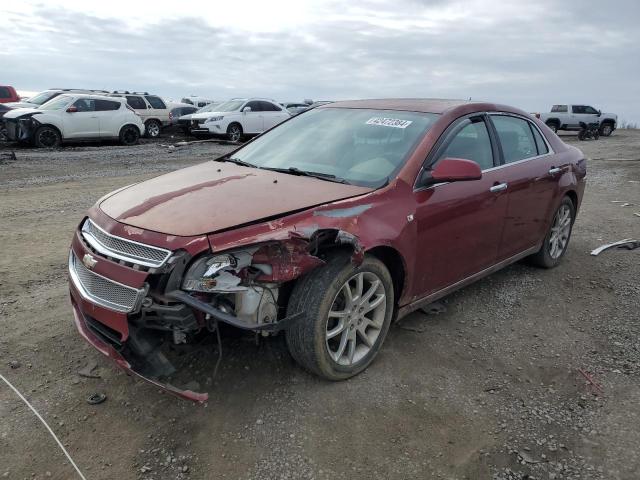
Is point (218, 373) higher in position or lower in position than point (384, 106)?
lower

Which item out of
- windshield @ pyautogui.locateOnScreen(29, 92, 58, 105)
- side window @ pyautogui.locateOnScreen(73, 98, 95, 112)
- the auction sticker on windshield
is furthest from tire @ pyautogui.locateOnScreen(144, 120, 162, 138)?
the auction sticker on windshield

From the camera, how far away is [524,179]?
4289 mm

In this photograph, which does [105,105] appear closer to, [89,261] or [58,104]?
[58,104]

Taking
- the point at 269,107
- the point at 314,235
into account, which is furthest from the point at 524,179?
the point at 269,107

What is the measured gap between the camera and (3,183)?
9523 millimetres

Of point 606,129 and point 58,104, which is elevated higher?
point 606,129

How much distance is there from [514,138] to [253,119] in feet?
52.2

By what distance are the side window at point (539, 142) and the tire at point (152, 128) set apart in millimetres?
18464

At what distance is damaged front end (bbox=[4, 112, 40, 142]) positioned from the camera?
15.0 meters

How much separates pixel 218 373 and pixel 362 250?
1165mm

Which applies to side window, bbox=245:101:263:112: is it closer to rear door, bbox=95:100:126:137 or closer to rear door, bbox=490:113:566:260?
rear door, bbox=95:100:126:137

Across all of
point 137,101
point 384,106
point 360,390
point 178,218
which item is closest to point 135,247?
point 178,218

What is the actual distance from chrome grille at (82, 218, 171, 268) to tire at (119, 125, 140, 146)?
15842 mm

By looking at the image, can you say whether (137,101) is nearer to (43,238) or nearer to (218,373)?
(43,238)
